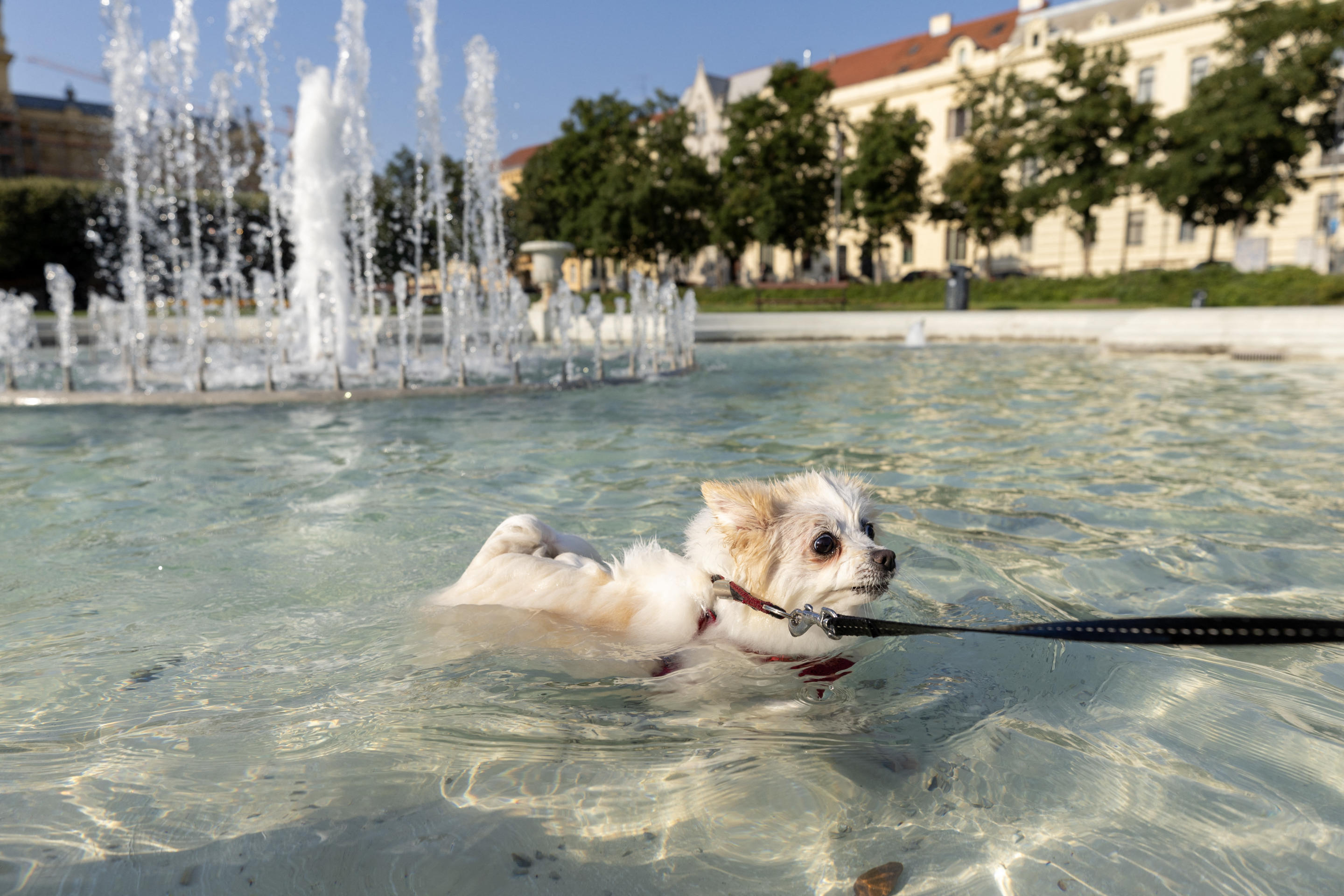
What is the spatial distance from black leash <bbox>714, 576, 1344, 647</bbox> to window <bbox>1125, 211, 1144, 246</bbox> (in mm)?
64526

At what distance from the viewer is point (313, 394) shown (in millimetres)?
12602

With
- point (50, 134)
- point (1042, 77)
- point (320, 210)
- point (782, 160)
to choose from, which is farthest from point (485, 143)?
point (50, 134)

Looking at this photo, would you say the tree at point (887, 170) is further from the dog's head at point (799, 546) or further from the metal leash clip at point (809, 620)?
the metal leash clip at point (809, 620)

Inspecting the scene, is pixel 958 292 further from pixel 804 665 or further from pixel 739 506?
pixel 739 506

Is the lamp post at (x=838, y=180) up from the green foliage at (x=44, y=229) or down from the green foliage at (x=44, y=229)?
up

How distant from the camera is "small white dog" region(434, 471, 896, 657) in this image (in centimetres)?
302

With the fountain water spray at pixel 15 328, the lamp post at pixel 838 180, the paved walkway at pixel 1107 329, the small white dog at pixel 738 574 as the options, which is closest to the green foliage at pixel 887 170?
the lamp post at pixel 838 180

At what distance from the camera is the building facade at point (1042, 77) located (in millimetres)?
51938

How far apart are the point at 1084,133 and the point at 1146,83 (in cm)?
1880

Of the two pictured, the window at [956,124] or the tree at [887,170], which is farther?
the window at [956,124]

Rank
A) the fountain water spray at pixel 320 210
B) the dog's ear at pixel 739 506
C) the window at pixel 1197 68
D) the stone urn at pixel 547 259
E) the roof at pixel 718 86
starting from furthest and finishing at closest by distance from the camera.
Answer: the roof at pixel 718 86 < the window at pixel 1197 68 < the stone urn at pixel 547 259 < the fountain water spray at pixel 320 210 < the dog's ear at pixel 739 506

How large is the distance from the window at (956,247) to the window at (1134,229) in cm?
1073

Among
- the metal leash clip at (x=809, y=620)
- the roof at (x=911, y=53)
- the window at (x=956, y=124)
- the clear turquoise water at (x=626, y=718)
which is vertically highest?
the roof at (x=911, y=53)

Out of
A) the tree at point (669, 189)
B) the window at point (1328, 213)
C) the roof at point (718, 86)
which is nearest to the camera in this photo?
the window at point (1328, 213)
